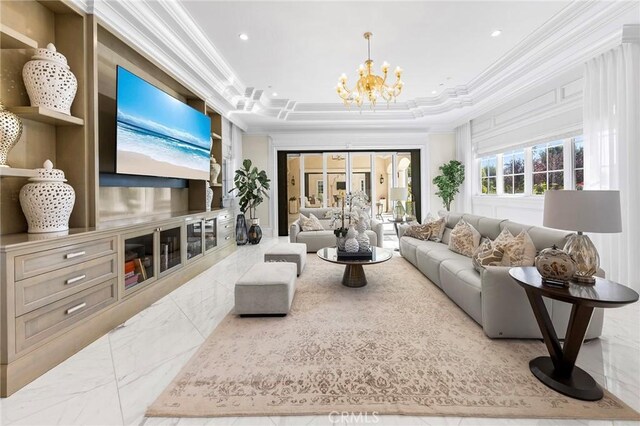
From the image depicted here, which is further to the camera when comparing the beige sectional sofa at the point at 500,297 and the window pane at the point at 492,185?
the window pane at the point at 492,185

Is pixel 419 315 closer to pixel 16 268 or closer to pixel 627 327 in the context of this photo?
pixel 627 327

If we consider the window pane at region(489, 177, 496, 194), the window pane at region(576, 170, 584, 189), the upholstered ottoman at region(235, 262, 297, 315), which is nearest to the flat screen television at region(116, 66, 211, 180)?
the upholstered ottoman at region(235, 262, 297, 315)

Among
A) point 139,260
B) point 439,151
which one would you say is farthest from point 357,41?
point 439,151

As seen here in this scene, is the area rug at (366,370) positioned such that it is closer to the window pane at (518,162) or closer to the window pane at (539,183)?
the window pane at (539,183)

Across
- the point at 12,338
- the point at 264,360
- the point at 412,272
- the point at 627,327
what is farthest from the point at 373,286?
the point at 12,338

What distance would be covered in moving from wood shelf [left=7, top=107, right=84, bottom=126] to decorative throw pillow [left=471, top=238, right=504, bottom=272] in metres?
3.71

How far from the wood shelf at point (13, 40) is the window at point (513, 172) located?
277 inches

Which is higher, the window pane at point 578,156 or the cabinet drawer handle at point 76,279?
the window pane at point 578,156

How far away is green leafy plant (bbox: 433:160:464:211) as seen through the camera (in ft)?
24.0

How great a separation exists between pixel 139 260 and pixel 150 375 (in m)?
1.41

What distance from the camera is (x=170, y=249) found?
3.48 m

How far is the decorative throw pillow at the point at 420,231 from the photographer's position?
176 inches

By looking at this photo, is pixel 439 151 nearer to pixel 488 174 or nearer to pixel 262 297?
pixel 488 174

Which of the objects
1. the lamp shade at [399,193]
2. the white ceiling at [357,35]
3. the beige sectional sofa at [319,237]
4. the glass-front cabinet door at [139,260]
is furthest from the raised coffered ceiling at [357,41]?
the beige sectional sofa at [319,237]
